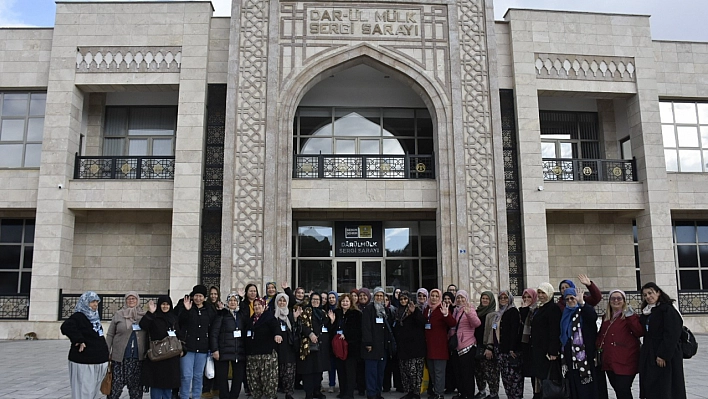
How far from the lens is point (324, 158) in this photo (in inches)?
573

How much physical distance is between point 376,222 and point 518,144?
4.49 meters

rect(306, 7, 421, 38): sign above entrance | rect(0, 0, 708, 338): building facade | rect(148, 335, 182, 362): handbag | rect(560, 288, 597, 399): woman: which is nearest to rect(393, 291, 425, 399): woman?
rect(560, 288, 597, 399): woman

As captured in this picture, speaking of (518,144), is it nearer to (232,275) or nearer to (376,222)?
(376,222)

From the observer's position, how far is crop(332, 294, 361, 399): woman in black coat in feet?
23.9

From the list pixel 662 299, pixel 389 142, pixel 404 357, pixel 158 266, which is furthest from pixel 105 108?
pixel 662 299

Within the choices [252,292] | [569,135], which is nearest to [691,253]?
[569,135]

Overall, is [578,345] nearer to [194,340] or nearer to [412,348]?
[412,348]

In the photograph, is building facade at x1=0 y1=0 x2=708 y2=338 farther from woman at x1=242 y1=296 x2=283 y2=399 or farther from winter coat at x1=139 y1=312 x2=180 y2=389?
winter coat at x1=139 y1=312 x2=180 y2=389

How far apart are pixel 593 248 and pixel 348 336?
1100cm

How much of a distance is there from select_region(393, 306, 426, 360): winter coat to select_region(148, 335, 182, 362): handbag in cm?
279

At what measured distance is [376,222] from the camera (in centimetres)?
1594

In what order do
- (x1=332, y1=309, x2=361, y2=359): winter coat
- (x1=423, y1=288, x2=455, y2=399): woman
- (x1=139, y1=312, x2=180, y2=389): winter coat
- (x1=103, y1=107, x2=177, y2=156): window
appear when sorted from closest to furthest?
(x1=139, y1=312, x2=180, y2=389): winter coat
(x1=423, y1=288, x2=455, y2=399): woman
(x1=332, y1=309, x2=361, y2=359): winter coat
(x1=103, y1=107, x2=177, y2=156): window

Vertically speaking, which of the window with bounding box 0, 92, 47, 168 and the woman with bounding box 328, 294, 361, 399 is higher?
the window with bounding box 0, 92, 47, 168

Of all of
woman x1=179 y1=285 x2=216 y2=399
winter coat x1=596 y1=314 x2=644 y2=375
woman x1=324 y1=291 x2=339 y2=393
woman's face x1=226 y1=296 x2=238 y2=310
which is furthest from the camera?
woman x1=324 y1=291 x2=339 y2=393
